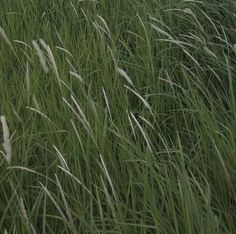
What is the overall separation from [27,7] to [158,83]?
2.13 feet

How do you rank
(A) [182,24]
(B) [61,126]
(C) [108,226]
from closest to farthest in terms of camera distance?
(C) [108,226], (B) [61,126], (A) [182,24]

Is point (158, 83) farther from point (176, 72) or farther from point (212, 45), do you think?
point (212, 45)

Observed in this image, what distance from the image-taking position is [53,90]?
1399 millimetres

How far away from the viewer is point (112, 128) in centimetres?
130

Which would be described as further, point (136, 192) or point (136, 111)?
point (136, 111)

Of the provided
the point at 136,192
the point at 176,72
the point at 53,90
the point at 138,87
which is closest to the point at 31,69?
the point at 53,90

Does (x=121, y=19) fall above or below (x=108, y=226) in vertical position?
above

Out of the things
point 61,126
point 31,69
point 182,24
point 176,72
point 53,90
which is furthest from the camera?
point 182,24

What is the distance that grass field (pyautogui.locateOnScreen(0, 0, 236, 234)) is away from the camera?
1.03 meters

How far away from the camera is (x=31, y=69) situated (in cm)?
153

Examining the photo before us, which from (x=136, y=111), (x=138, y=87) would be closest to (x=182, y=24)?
(x=138, y=87)

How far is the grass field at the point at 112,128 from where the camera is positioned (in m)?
1.03

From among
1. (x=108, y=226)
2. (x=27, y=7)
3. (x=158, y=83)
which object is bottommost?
(x=108, y=226)

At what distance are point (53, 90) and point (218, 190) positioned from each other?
19.7 inches
